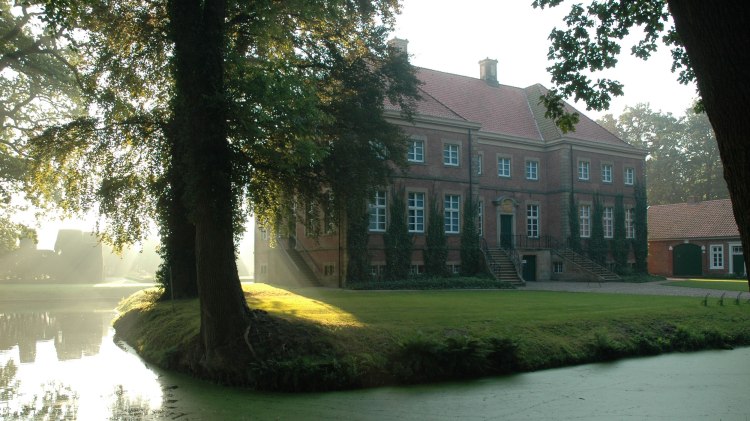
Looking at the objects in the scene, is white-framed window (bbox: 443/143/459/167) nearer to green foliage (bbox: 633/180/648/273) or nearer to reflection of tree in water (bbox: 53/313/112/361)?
green foliage (bbox: 633/180/648/273)

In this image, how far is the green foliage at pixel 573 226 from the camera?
3819cm

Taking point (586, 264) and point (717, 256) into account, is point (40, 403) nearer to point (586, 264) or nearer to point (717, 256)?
point (586, 264)

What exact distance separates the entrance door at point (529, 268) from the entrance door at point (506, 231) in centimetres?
143

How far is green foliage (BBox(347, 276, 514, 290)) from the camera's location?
28500 mm

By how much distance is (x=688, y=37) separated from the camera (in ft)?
13.0

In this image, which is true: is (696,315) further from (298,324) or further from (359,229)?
(359,229)

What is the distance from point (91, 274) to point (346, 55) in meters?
52.3

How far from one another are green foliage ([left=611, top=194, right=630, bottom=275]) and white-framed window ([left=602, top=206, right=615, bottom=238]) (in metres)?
0.17

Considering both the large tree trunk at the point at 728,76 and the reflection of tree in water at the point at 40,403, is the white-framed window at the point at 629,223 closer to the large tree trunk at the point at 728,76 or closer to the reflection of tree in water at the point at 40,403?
the reflection of tree in water at the point at 40,403

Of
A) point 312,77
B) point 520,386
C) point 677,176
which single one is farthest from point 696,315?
point 677,176

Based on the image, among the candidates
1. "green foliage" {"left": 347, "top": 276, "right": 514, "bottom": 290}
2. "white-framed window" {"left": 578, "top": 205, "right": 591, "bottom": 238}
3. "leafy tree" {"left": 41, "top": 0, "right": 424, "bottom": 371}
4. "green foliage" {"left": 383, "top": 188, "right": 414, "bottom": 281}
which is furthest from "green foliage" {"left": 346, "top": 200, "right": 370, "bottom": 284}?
"white-framed window" {"left": 578, "top": 205, "right": 591, "bottom": 238}

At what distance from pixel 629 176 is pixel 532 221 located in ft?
27.9

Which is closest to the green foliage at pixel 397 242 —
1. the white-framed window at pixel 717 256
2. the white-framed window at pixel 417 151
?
the white-framed window at pixel 417 151

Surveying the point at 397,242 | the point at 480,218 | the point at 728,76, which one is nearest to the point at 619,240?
the point at 480,218
